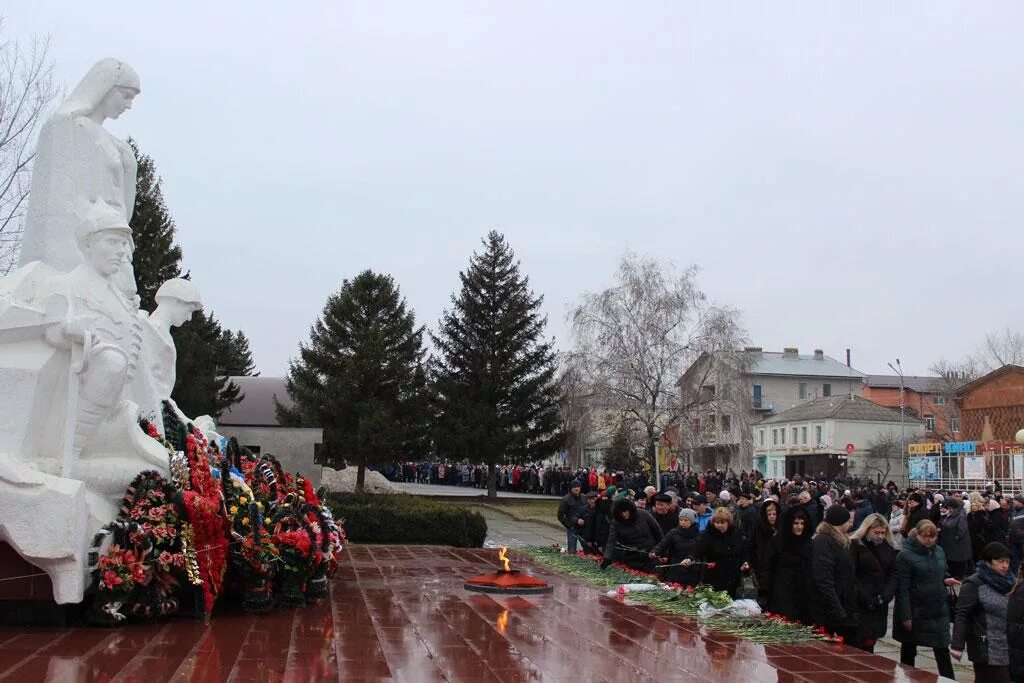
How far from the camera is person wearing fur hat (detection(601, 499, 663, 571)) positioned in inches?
485

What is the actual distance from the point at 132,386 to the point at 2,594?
2554 mm

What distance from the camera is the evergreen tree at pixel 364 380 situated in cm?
3588

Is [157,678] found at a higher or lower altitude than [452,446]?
lower

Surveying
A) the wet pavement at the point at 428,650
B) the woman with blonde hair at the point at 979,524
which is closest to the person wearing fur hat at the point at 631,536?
the wet pavement at the point at 428,650

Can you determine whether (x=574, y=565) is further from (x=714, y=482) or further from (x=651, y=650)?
(x=714, y=482)

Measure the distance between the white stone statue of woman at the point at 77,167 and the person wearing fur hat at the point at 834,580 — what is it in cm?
632

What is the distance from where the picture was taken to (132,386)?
30.3 ft

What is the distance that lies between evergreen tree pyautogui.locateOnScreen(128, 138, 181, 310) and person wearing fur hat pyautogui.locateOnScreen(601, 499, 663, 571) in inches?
914

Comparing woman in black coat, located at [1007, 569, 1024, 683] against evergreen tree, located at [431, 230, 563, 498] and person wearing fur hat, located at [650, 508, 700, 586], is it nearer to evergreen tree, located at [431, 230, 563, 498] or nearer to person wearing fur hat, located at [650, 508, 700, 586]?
person wearing fur hat, located at [650, 508, 700, 586]

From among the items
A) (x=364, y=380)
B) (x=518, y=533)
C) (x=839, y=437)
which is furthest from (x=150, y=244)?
(x=839, y=437)

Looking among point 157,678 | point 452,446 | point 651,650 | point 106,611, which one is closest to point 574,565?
point 651,650

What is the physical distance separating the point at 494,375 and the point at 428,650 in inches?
1259

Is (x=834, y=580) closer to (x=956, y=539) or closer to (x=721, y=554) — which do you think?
(x=721, y=554)

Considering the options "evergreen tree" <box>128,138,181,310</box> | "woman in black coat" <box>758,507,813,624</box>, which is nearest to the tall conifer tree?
"evergreen tree" <box>128,138,181,310</box>
